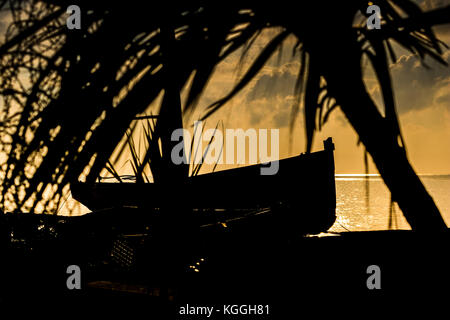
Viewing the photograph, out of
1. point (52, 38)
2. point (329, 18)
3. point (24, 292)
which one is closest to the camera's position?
point (329, 18)

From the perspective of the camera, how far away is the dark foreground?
75.6 inches

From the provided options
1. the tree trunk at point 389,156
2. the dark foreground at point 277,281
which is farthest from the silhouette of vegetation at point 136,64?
the dark foreground at point 277,281

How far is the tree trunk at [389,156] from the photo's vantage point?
4.11ft

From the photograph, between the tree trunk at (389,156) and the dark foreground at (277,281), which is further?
the dark foreground at (277,281)

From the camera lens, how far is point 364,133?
1.29 meters

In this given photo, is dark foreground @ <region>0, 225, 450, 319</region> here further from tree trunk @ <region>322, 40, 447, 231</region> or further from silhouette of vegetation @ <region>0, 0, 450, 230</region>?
silhouette of vegetation @ <region>0, 0, 450, 230</region>

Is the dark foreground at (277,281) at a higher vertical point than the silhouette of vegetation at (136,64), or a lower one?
lower

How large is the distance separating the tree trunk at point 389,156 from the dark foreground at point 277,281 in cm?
38

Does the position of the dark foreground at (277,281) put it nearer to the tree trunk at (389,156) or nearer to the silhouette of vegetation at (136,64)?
the tree trunk at (389,156)

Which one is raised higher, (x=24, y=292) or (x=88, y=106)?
(x=88, y=106)

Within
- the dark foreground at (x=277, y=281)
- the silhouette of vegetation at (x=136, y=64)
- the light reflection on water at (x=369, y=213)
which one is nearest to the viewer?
the silhouette of vegetation at (x=136, y=64)
